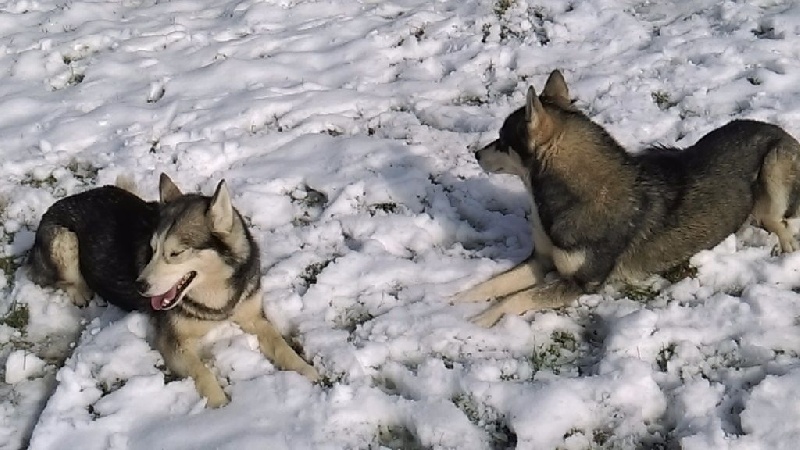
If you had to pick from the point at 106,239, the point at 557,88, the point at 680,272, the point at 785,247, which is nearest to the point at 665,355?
the point at 680,272

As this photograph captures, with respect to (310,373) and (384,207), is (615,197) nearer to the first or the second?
(384,207)

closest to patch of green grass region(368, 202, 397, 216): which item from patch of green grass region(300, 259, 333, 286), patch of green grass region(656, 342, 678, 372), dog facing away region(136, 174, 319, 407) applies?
patch of green grass region(300, 259, 333, 286)

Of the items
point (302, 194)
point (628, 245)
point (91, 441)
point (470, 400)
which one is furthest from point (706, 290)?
point (91, 441)

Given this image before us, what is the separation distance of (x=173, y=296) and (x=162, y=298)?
112 millimetres

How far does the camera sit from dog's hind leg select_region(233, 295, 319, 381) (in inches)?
172

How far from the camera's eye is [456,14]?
775 cm

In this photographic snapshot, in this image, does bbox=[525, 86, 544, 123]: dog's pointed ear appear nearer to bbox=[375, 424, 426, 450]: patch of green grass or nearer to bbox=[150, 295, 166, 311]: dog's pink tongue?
bbox=[375, 424, 426, 450]: patch of green grass

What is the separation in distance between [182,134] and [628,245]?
3737mm

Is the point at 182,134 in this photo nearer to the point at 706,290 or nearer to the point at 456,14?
the point at 456,14

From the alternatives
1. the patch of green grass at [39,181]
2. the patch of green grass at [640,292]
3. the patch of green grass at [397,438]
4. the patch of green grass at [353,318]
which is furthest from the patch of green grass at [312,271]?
the patch of green grass at [39,181]

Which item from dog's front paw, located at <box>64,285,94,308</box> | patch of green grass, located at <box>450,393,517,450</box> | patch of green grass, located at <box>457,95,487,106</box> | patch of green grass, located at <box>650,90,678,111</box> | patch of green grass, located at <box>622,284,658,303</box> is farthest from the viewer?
patch of green grass, located at <box>457,95,487,106</box>

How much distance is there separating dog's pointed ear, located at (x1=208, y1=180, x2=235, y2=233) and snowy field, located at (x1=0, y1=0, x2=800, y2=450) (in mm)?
836

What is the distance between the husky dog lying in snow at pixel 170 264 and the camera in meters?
4.18

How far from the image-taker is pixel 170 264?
13.6 feet
